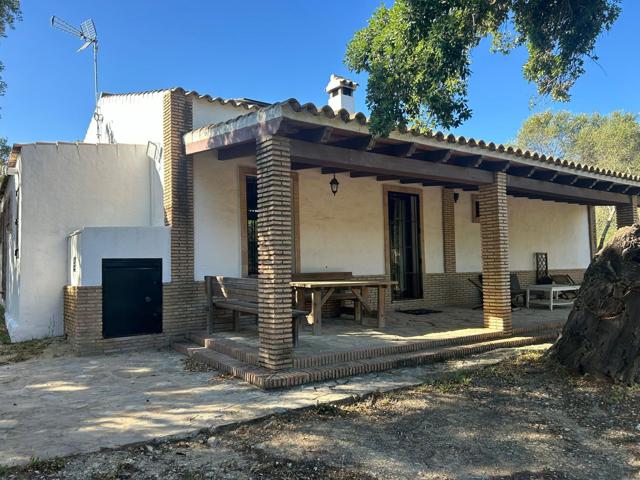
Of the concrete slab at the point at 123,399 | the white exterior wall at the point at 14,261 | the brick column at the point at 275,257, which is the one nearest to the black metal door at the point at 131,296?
the concrete slab at the point at 123,399

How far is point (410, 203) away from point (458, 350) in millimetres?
5094

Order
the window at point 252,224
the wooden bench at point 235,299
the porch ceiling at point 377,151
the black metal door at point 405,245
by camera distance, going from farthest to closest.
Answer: the black metal door at point 405,245 → the window at point 252,224 → the wooden bench at point 235,299 → the porch ceiling at point 377,151

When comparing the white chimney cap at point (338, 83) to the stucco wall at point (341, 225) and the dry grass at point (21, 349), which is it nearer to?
the stucco wall at point (341, 225)

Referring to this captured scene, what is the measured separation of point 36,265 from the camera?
8.06 m

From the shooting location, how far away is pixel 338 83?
11977 mm

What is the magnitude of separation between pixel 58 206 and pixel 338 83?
7.15 metres

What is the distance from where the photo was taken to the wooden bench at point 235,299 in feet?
21.1

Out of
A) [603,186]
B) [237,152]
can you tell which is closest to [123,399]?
[237,152]

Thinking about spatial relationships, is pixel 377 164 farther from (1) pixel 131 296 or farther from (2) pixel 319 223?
(1) pixel 131 296

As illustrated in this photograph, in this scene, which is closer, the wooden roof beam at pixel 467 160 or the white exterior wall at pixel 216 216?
the wooden roof beam at pixel 467 160

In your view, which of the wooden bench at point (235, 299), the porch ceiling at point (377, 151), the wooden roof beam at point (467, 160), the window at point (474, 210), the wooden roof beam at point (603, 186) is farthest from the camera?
the window at point (474, 210)

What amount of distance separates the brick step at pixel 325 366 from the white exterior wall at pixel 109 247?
1534mm

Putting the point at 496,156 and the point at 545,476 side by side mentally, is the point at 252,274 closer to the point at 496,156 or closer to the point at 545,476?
the point at 496,156

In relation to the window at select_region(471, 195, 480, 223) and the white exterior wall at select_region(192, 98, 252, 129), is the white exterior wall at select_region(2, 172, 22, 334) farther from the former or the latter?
the window at select_region(471, 195, 480, 223)
